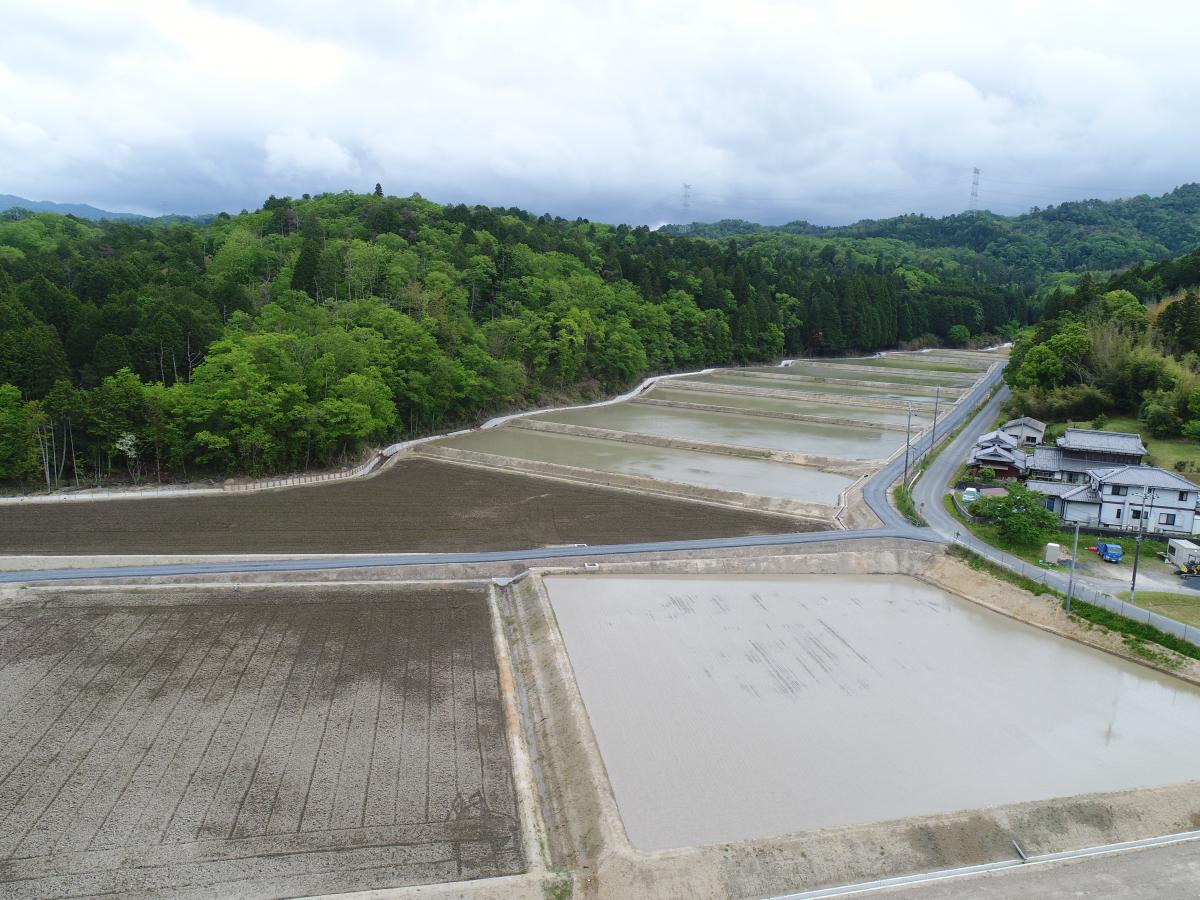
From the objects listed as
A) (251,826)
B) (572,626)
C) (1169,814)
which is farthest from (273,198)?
(1169,814)

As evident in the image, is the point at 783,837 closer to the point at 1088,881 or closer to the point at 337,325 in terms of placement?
the point at 1088,881

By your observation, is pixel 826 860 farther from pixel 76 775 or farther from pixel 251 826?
pixel 76 775

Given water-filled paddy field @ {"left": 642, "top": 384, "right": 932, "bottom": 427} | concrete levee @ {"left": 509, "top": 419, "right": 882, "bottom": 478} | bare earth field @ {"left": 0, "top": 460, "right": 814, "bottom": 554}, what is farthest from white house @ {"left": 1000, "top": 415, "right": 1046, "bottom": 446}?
bare earth field @ {"left": 0, "top": 460, "right": 814, "bottom": 554}

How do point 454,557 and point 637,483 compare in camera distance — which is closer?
point 454,557

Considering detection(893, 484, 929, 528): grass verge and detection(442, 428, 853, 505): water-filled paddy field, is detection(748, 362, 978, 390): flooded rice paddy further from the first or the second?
detection(893, 484, 929, 528): grass verge

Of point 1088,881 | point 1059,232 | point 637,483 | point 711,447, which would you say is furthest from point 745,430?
point 1059,232

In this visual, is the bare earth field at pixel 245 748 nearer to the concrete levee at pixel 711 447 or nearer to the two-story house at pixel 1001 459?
the concrete levee at pixel 711 447
